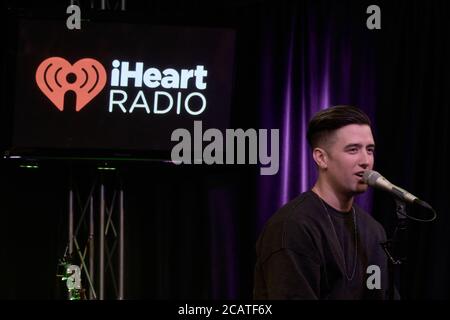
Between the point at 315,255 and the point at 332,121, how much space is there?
2.15ft

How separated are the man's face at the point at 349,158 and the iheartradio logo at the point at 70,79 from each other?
183 centimetres

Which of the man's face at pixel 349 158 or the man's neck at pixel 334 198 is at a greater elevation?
the man's face at pixel 349 158

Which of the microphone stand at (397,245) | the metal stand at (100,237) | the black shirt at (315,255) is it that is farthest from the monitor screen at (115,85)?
the microphone stand at (397,245)

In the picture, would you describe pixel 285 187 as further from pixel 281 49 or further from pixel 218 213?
pixel 281 49

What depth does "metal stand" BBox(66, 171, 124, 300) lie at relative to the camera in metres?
4.54

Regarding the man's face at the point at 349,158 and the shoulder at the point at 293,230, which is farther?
the man's face at the point at 349,158

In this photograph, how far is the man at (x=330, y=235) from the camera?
2797 mm

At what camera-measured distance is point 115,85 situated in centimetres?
452

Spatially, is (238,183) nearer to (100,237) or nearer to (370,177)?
(100,237)

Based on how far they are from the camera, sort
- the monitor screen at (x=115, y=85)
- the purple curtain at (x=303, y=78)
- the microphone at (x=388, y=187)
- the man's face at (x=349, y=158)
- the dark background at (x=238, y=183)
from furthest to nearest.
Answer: the purple curtain at (x=303, y=78) < the dark background at (x=238, y=183) < the monitor screen at (x=115, y=85) < the man's face at (x=349, y=158) < the microphone at (x=388, y=187)

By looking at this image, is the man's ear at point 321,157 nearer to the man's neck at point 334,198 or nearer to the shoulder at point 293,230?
the man's neck at point 334,198

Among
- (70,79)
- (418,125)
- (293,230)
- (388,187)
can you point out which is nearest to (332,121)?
(388,187)

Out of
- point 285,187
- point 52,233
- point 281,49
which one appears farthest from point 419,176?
point 52,233

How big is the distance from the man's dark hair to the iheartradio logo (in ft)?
5.61
